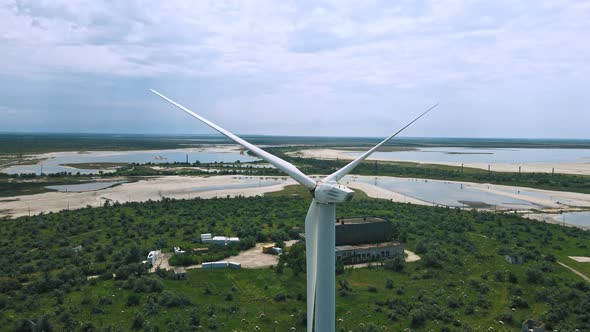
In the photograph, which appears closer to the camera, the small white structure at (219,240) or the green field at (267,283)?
the green field at (267,283)

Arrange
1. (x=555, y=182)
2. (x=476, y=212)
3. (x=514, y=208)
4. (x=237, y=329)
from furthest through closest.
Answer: (x=555, y=182) → (x=514, y=208) → (x=476, y=212) → (x=237, y=329)

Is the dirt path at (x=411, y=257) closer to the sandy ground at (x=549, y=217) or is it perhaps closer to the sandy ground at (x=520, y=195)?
the sandy ground at (x=549, y=217)

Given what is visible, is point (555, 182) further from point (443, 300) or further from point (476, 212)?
point (443, 300)

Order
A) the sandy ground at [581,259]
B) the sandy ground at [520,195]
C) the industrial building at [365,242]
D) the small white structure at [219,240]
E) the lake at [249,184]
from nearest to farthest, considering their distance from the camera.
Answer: the industrial building at [365,242], the sandy ground at [581,259], the small white structure at [219,240], the sandy ground at [520,195], the lake at [249,184]

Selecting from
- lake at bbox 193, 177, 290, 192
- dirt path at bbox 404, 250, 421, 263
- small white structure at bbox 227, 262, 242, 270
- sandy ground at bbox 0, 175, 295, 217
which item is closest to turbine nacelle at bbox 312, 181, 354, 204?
small white structure at bbox 227, 262, 242, 270

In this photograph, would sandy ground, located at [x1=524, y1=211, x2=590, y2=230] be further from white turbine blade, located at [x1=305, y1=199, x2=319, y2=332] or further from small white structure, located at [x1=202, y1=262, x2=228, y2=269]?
white turbine blade, located at [x1=305, y1=199, x2=319, y2=332]

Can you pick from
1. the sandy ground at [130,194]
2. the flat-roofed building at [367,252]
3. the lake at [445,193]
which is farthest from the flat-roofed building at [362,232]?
the sandy ground at [130,194]

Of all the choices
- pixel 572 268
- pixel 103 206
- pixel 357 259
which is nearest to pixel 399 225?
pixel 357 259
